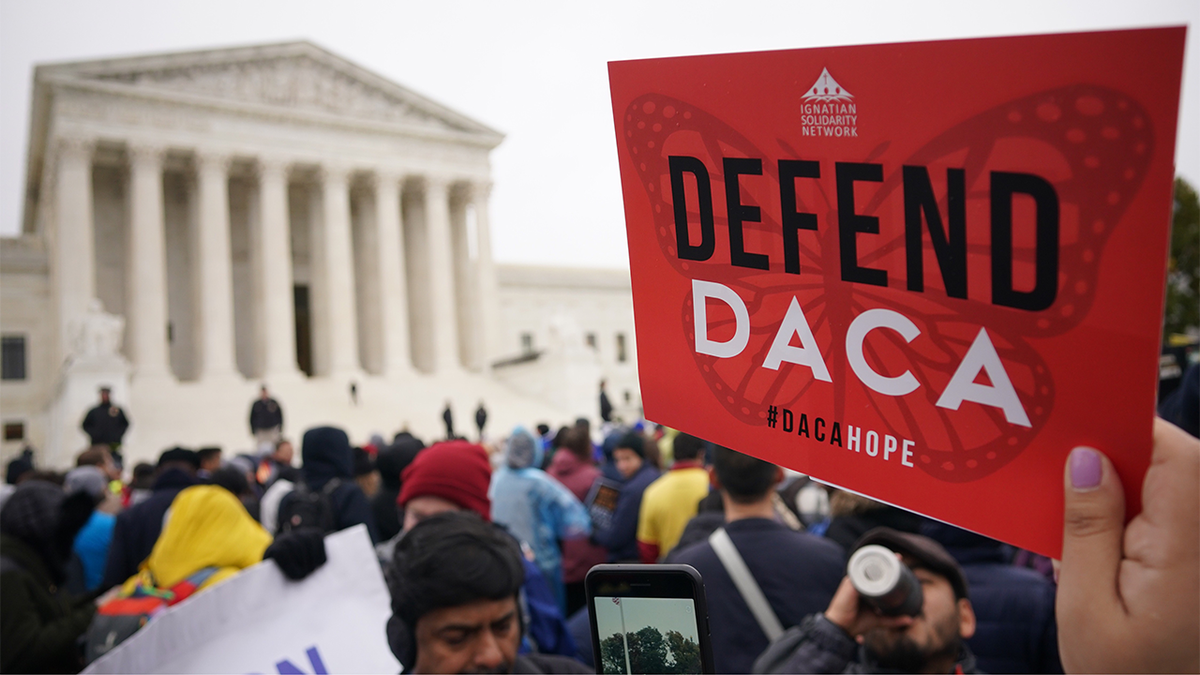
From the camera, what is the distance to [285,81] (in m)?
33.8

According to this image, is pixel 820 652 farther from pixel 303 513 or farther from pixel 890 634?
pixel 303 513

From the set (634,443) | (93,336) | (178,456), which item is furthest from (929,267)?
(93,336)

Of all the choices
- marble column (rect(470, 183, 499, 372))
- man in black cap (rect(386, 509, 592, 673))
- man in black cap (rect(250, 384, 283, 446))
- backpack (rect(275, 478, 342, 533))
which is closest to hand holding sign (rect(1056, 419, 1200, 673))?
man in black cap (rect(386, 509, 592, 673))

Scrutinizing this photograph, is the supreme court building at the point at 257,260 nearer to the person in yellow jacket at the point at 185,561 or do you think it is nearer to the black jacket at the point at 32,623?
the black jacket at the point at 32,623

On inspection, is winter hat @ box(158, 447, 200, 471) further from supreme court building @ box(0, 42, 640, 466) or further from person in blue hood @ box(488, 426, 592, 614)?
supreme court building @ box(0, 42, 640, 466)

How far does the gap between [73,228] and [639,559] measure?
30898 millimetres

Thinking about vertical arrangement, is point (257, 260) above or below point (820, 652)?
above

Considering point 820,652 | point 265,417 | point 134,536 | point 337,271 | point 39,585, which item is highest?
point 337,271

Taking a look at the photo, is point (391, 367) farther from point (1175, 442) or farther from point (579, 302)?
point (1175, 442)

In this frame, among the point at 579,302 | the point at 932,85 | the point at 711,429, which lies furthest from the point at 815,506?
the point at 579,302

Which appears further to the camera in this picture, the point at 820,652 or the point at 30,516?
the point at 30,516

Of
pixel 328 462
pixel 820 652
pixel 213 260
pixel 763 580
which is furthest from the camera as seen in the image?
pixel 213 260

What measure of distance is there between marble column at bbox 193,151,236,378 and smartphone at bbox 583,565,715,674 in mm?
33183

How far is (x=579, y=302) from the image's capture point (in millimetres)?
47906
